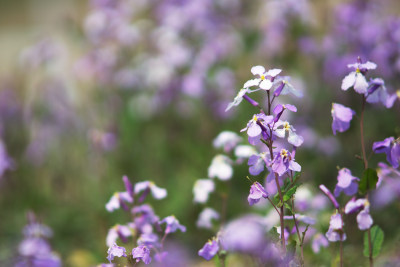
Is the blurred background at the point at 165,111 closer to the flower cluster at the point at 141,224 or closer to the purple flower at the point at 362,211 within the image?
the flower cluster at the point at 141,224

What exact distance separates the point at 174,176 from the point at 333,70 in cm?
153

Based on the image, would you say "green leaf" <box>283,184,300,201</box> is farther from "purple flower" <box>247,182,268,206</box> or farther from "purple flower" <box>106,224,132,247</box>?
"purple flower" <box>106,224,132,247</box>

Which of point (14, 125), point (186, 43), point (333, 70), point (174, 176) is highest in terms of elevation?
point (186, 43)

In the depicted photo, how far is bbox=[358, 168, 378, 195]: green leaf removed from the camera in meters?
1.67

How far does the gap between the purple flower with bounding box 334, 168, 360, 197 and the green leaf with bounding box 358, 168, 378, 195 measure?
0.04 m

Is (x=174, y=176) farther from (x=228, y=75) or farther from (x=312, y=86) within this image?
(x=312, y=86)

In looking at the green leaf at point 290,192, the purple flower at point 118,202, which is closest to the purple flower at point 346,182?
the green leaf at point 290,192

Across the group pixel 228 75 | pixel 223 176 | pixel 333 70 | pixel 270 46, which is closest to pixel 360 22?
pixel 333 70

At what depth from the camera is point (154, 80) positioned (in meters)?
4.43

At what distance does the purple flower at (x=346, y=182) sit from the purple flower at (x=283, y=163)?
17 cm

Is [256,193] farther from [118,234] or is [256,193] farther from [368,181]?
[118,234]

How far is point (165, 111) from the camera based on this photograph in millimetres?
4754

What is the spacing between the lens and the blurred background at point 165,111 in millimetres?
3732

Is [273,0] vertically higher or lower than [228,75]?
higher
